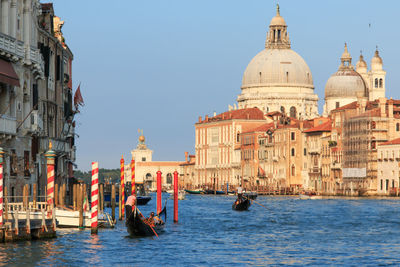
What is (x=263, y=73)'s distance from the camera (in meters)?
187

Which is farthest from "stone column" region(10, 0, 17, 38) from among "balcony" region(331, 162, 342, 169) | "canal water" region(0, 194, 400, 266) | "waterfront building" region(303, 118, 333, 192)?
"waterfront building" region(303, 118, 333, 192)

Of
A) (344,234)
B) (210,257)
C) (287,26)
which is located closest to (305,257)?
(210,257)

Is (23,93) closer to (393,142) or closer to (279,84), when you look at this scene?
(393,142)

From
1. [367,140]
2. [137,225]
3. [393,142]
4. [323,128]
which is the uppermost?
[323,128]

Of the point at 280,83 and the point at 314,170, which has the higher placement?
the point at 280,83

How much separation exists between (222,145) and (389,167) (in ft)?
210

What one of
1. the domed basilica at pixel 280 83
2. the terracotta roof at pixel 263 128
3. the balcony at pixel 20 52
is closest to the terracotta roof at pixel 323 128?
the terracotta roof at pixel 263 128

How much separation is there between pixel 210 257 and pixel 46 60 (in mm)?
13866

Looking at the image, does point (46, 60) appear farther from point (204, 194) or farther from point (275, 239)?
point (204, 194)

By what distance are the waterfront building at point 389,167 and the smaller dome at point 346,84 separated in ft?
186

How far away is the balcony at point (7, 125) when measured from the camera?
123 feet

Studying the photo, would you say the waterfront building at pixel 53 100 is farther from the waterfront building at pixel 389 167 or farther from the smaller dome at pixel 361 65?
the smaller dome at pixel 361 65

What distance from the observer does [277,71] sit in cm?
18638

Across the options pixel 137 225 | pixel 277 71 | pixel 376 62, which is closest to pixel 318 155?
pixel 376 62
